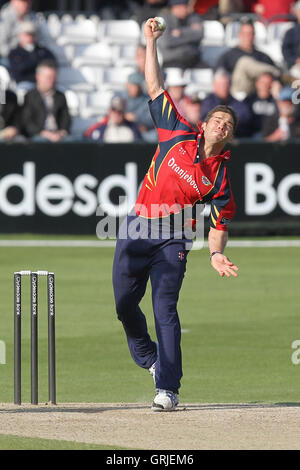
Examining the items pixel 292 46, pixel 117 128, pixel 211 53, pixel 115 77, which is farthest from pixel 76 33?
pixel 117 128

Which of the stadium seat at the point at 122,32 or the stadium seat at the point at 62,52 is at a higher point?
the stadium seat at the point at 122,32

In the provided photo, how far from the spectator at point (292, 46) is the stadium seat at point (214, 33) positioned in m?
1.46

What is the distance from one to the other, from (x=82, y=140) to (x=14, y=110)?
149 centimetres

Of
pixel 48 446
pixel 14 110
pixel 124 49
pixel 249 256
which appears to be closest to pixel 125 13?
pixel 124 49

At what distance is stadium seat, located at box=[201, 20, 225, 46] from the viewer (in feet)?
80.6

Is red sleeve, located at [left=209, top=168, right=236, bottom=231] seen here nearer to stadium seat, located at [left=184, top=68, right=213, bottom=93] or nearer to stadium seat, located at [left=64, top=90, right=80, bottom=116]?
stadium seat, located at [left=64, top=90, right=80, bottom=116]

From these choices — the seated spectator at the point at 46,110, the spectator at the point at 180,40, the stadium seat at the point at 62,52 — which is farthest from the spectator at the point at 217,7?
the seated spectator at the point at 46,110

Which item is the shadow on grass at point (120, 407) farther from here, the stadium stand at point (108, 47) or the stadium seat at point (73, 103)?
the stadium stand at point (108, 47)

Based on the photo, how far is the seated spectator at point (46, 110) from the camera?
21047 millimetres

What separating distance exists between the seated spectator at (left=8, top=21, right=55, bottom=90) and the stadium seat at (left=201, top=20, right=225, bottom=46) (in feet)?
11.4

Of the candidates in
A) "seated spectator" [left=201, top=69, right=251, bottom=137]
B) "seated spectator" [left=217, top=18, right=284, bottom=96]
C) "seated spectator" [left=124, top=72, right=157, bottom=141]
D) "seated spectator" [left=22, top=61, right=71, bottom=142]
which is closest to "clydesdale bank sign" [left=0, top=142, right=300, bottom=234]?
"seated spectator" [left=22, top=61, right=71, bottom=142]

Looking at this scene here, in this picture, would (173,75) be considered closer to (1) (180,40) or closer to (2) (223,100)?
(1) (180,40)

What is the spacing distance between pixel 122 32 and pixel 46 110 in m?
4.11

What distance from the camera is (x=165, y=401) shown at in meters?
8.58
